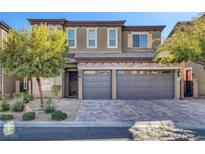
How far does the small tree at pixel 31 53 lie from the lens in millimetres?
13211

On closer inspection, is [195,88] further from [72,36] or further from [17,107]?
[17,107]

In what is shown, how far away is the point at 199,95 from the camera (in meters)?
21.1

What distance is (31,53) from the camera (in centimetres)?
1323

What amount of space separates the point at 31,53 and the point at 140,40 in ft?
40.4

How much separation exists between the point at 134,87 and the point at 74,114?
304 inches

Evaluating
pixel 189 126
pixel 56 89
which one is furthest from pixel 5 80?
pixel 189 126

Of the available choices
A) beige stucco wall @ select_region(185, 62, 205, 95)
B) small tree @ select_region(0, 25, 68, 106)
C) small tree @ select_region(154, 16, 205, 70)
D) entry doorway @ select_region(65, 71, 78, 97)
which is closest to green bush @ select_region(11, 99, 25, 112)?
small tree @ select_region(0, 25, 68, 106)

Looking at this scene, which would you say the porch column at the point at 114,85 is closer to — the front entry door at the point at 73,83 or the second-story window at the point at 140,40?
the front entry door at the point at 73,83

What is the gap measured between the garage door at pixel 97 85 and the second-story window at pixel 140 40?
198 inches

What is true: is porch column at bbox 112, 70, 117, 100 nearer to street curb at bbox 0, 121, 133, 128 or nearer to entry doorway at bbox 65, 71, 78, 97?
entry doorway at bbox 65, 71, 78, 97

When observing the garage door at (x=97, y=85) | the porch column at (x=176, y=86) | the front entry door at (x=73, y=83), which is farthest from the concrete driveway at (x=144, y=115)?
the front entry door at (x=73, y=83)

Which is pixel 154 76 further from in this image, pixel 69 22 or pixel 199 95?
pixel 69 22

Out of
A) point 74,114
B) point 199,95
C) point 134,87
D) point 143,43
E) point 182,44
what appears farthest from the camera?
point 143,43
